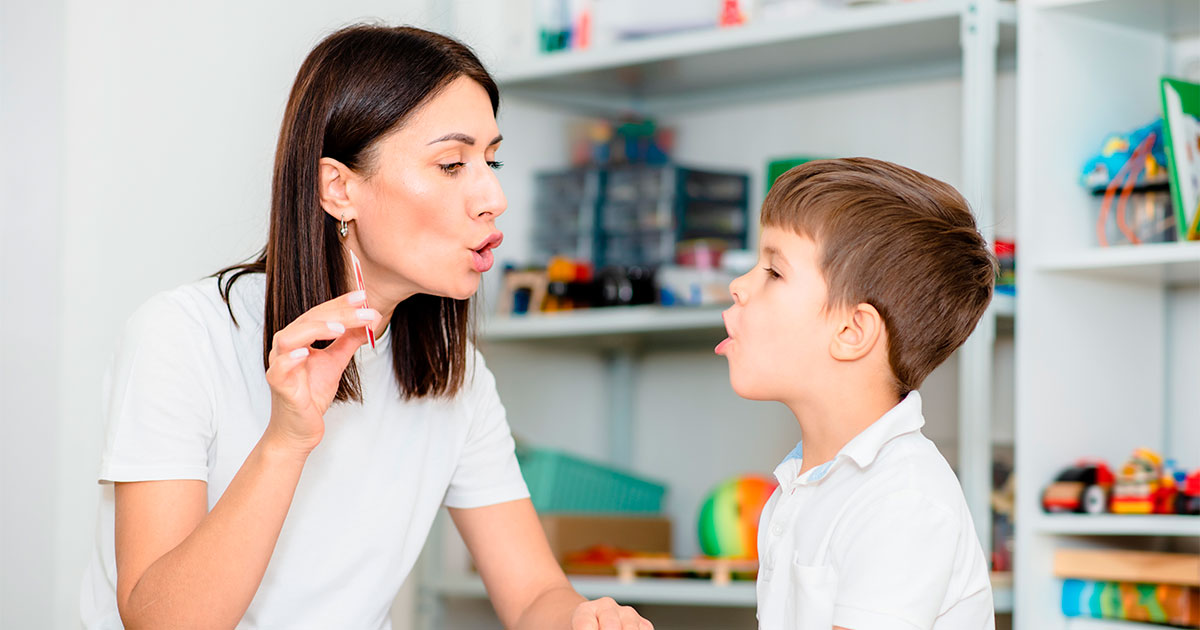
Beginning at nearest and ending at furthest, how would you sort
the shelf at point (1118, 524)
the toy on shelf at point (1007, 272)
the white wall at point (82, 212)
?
the shelf at point (1118, 524) → the white wall at point (82, 212) → the toy on shelf at point (1007, 272)

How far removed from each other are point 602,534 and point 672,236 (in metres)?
0.56

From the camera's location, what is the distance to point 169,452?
1.17 metres

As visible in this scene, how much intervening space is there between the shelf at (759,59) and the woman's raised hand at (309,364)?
1.16 metres

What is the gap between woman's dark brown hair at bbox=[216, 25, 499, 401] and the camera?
126cm

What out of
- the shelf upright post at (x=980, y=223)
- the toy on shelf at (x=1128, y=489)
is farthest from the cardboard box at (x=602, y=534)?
the toy on shelf at (x=1128, y=489)

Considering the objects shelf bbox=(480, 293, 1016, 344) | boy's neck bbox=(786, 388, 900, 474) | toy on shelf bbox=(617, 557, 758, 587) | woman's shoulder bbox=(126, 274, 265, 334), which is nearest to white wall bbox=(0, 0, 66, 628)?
woman's shoulder bbox=(126, 274, 265, 334)

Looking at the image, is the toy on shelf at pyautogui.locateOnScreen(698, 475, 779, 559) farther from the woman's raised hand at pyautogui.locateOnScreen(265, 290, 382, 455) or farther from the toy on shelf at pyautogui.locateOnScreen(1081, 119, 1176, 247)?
the woman's raised hand at pyautogui.locateOnScreen(265, 290, 382, 455)

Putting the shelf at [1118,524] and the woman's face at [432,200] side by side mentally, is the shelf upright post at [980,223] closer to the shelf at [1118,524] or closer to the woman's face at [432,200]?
the shelf at [1118,524]

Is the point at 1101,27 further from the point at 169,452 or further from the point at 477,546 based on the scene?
the point at 169,452

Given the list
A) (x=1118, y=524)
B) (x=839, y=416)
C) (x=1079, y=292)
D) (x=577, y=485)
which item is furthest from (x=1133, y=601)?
(x=577, y=485)

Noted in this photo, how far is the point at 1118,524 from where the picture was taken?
5.47ft

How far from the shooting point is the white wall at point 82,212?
1709 mm

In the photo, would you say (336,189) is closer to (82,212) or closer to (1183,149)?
(82,212)

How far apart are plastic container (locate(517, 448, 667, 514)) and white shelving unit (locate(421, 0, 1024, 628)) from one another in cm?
19
